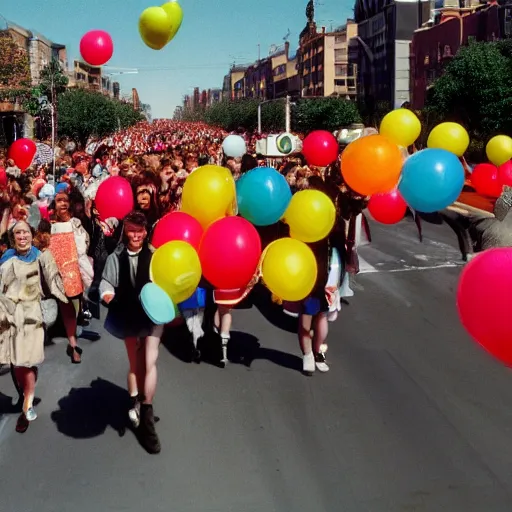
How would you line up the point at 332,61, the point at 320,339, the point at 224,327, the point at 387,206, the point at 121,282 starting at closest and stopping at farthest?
the point at 121,282, the point at 387,206, the point at 320,339, the point at 224,327, the point at 332,61

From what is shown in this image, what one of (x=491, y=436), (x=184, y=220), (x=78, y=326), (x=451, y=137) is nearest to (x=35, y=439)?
(x=184, y=220)

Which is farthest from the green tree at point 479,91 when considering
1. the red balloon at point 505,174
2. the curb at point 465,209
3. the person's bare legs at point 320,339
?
the person's bare legs at point 320,339

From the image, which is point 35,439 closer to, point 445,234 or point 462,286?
point 462,286

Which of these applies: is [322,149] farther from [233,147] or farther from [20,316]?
[20,316]

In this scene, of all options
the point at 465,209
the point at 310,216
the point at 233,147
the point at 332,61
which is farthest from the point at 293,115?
the point at 310,216

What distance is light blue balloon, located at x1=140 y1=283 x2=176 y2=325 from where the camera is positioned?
3.80 meters

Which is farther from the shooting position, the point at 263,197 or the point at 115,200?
the point at 115,200

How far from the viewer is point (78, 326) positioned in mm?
6754

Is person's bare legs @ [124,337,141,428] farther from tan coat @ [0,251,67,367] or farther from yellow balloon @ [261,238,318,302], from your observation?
yellow balloon @ [261,238,318,302]

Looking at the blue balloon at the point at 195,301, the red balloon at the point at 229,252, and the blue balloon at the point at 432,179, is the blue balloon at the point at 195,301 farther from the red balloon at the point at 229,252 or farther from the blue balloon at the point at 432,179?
the blue balloon at the point at 432,179

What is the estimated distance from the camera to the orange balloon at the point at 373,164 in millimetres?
4367

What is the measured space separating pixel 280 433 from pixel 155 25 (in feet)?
11.1

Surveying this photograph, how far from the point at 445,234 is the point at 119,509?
10.3 m

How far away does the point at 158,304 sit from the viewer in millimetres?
3799
